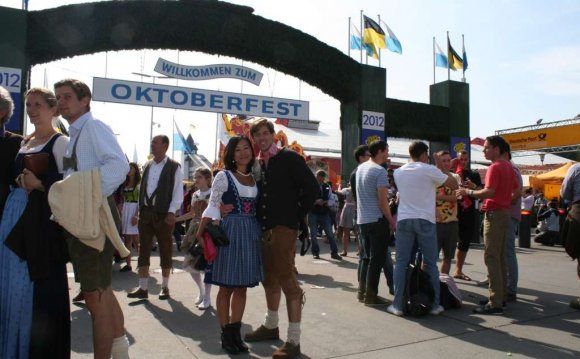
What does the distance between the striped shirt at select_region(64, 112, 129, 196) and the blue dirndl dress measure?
986 mm

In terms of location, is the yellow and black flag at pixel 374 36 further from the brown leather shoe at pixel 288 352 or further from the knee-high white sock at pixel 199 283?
the brown leather shoe at pixel 288 352

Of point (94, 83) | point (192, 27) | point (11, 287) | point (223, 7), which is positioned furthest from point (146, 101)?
point (11, 287)

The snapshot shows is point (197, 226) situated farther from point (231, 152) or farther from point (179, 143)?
point (179, 143)

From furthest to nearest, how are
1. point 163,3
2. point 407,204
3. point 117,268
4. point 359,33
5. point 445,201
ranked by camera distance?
point 359,33, point 163,3, point 117,268, point 445,201, point 407,204

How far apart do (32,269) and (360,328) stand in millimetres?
2807

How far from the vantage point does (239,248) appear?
355 cm

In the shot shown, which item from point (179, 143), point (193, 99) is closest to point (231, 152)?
point (193, 99)

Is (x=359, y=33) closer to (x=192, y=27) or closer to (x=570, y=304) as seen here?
(x=192, y=27)

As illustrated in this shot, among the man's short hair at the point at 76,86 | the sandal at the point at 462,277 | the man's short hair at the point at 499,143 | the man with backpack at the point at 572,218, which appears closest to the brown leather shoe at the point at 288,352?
the man's short hair at the point at 76,86

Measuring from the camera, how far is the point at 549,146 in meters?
20.4

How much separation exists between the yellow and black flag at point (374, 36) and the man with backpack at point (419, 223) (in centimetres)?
850

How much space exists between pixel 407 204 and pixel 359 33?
9.10 metres

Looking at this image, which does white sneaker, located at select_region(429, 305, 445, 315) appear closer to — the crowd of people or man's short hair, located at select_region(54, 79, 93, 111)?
the crowd of people

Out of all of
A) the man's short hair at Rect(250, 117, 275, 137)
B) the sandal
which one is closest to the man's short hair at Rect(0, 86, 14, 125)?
the man's short hair at Rect(250, 117, 275, 137)
